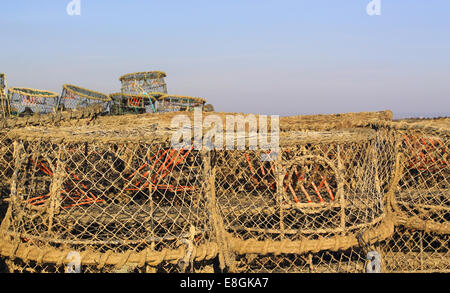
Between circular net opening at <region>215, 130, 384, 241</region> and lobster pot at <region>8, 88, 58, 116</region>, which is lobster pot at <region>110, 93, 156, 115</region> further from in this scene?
circular net opening at <region>215, 130, 384, 241</region>

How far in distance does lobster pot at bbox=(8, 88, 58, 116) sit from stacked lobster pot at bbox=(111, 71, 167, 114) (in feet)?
4.85

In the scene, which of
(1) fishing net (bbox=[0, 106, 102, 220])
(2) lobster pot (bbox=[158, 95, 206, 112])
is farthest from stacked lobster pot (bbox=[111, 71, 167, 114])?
(1) fishing net (bbox=[0, 106, 102, 220])

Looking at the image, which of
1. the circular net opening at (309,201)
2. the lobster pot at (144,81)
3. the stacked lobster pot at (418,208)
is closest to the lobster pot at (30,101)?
the lobster pot at (144,81)

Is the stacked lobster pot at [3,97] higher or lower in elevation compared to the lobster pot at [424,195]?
higher

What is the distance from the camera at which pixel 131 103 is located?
21.6ft

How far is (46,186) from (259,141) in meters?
2.38

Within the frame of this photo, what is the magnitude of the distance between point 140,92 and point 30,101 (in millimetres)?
2337

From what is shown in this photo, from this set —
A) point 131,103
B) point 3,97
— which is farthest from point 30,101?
point 131,103

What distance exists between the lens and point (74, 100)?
5.38m

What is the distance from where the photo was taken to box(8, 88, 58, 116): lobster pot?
4736mm

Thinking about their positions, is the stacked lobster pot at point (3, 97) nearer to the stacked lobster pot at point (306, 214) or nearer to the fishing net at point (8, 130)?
the fishing net at point (8, 130)

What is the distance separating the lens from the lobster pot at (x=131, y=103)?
21.3 ft
